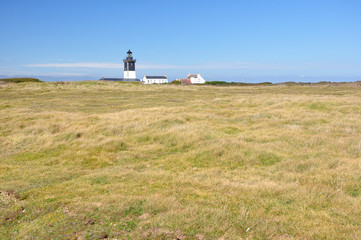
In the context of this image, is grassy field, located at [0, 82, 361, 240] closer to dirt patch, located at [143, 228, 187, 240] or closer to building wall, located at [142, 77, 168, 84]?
dirt patch, located at [143, 228, 187, 240]

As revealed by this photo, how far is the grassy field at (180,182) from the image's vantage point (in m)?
6.73

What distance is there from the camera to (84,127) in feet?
62.4

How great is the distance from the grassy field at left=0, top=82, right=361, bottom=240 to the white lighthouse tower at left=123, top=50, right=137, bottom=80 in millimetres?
125556

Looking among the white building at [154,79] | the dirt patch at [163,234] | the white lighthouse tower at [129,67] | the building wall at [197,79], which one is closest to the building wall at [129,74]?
the white lighthouse tower at [129,67]

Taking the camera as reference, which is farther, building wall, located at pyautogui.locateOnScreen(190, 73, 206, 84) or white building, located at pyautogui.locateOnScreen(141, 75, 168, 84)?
white building, located at pyautogui.locateOnScreen(141, 75, 168, 84)

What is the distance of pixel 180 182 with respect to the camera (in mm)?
9617

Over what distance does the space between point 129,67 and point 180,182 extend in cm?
13708

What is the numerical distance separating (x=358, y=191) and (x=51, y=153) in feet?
41.7

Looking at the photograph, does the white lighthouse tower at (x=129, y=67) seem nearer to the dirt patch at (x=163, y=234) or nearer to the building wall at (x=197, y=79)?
the building wall at (x=197, y=79)

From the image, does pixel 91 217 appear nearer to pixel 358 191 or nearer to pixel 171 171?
pixel 171 171

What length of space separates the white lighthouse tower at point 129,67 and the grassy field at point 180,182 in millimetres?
125556

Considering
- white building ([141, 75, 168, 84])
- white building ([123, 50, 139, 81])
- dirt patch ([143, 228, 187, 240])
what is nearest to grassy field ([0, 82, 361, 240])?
dirt patch ([143, 228, 187, 240])

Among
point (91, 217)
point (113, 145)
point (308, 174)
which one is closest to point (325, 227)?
point (308, 174)

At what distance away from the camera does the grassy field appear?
22.1 ft
